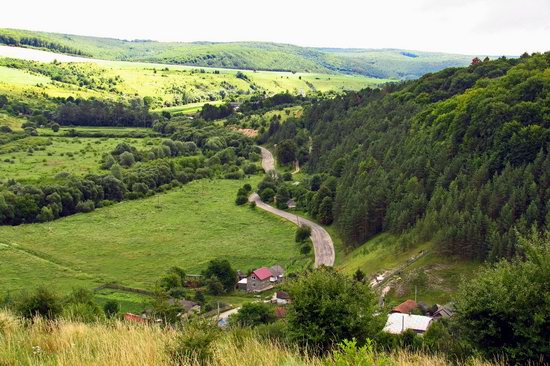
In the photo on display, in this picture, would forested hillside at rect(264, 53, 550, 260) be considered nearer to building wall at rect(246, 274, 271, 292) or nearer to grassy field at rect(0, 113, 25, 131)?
building wall at rect(246, 274, 271, 292)

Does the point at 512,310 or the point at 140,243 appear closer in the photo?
the point at 512,310

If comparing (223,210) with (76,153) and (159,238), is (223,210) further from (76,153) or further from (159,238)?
(76,153)

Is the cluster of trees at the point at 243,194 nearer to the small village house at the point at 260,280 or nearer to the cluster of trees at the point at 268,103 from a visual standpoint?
the small village house at the point at 260,280

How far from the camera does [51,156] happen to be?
119562 millimetres

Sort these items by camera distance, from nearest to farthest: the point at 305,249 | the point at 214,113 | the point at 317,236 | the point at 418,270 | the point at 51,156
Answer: the point at 418,270 → the point at 305,249 → the point at 317,236 → the point at 51,156 → the point at 214,113

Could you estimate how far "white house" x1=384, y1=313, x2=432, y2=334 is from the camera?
128 ft

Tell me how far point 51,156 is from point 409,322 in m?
101

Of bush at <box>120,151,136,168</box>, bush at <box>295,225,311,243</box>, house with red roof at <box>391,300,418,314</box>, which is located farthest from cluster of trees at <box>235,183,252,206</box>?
house with red roof at <box>391,300,418,314</box>

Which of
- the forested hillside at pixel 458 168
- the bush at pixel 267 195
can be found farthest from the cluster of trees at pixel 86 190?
the forested hillside at pixel 458 168

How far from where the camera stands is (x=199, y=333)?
36.7ft

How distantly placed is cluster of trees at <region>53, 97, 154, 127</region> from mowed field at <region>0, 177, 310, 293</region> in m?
81.7

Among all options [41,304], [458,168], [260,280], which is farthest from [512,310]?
[458,168]

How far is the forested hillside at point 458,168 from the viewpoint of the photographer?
51156 millimetres

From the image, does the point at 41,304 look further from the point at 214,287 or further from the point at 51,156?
the point at 51,156
